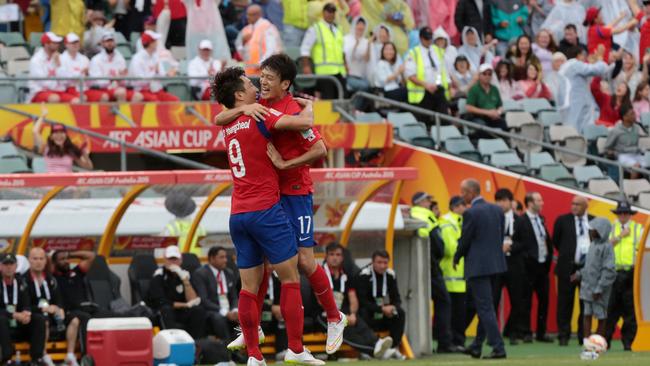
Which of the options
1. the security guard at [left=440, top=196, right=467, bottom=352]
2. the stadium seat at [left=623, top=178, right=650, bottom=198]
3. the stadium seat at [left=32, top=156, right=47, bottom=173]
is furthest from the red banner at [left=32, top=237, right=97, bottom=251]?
the stadium seat at [left=623, top=178, right=650, bottom=198]

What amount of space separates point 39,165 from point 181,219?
9.51 feet

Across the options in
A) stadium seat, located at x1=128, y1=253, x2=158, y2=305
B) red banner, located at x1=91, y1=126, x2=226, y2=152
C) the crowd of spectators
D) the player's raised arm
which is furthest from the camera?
red banner, located at x1=91, y1=126, x2=226, y2=152

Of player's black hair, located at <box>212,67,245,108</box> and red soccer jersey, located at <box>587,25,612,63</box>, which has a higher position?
red soccer jersey, located at <box>587,25,612,63</box>

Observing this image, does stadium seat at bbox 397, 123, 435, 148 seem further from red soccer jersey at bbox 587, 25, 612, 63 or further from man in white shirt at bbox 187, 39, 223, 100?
red soccer jersey at bbox 587, 25, 612, 63

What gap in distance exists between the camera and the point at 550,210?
23.9m

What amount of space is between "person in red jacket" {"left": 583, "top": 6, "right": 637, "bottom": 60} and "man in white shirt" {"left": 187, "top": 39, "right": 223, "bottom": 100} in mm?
6885

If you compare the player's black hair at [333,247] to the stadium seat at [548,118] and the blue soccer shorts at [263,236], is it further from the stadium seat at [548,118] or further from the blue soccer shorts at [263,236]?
the stadium seat at [548,118]

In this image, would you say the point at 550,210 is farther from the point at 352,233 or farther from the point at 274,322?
the point at 274,322

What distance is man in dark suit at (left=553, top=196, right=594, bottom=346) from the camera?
21.6m

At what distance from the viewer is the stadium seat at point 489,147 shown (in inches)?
977

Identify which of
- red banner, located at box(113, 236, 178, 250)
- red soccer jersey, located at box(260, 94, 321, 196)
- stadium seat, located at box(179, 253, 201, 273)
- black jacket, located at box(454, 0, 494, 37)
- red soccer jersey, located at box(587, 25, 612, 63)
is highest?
black jacket, located at box(454, 0, 494, 37)

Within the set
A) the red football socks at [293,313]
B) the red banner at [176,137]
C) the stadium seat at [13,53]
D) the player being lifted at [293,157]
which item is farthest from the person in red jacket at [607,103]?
the red football socks at [293,313]

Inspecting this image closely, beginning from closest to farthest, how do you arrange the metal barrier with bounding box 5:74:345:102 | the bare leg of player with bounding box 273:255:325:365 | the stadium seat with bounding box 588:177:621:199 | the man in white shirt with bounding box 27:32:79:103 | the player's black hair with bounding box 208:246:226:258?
1. the bare leg of player with bounding box 273:255:325:365
2. the player's black hair with bounding box 208:246:226:258
3. the metal barrier with bounding box 5:74:345:102
4. the man in white shirt with bounding box 27:32:79:103
5. the stadium seat with bounding box 588:177:621:199

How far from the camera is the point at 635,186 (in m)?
24.3
